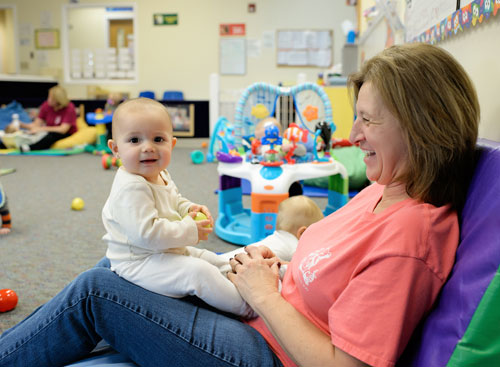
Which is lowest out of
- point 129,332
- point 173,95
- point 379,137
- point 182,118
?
point 129,332

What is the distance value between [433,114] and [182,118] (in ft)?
19.8

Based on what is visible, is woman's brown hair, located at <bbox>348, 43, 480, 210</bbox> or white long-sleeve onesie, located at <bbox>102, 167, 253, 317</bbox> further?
white long-sleeve onesie, located at <bbox>102, 167, 253, 317</bbox>

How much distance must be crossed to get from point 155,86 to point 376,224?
645 cm

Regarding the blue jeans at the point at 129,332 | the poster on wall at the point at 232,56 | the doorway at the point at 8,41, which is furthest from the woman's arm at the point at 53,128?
the blue jeans at the point at 129,332

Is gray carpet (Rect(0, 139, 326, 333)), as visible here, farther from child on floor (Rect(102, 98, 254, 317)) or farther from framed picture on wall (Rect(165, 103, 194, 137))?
framed picture on wall (Rect(165, 103, 194, 137))

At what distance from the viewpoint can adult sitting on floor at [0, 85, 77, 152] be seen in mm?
5595

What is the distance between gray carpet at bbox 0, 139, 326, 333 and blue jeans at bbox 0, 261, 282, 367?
66 centimetres

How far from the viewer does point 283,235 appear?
1.85 meters

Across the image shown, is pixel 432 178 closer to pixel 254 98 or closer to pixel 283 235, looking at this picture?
pixel 283 235

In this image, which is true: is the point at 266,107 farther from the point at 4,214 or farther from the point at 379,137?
the point at 379,137

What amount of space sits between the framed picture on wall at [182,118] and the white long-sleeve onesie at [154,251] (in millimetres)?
5519

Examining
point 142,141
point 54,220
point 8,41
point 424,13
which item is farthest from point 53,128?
point 142,141

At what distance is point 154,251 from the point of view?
107 cm

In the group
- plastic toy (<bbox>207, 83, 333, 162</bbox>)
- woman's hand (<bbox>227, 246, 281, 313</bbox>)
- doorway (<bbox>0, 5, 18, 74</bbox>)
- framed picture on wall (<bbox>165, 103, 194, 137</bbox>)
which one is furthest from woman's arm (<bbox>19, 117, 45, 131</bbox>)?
woman's hand (<bbox>227, 246, 281, 313</bbox>)
